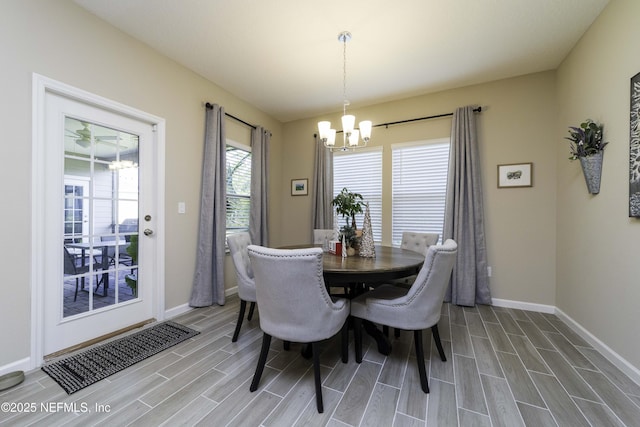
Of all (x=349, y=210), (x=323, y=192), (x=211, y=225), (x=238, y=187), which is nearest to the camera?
(x=349, y=210)

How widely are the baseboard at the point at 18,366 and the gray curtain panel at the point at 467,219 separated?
3.90 m

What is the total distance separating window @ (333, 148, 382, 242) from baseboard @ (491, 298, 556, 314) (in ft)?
5.24

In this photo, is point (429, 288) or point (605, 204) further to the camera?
point (605, 204)

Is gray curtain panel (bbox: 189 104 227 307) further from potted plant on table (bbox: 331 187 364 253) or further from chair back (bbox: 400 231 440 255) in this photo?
chair back (bbox: 400 231 440 255)

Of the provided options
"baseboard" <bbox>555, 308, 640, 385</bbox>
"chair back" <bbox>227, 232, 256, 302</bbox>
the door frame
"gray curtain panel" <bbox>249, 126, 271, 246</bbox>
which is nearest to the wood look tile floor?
"baseboard" <bbox>555, 308, 640, 385</bbox>

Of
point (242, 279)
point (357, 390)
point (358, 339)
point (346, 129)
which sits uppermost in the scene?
point (346, 129)

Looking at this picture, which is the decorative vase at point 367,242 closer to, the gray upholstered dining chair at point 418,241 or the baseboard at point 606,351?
the gray upholstered dining chair at point 418,241

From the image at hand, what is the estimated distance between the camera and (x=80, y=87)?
Answer: 2082 mm

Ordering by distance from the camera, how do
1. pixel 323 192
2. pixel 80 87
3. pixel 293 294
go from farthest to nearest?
pixel 323 192
pixel 80 87
pixel 293 294

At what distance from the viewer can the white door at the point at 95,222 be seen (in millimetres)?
1978

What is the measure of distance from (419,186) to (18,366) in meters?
4.12

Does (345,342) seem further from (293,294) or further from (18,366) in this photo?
(18,366)

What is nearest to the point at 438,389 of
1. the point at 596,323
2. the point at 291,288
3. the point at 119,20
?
the point at 291,288

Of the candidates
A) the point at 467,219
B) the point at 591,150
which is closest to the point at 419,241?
the point at 467,219
